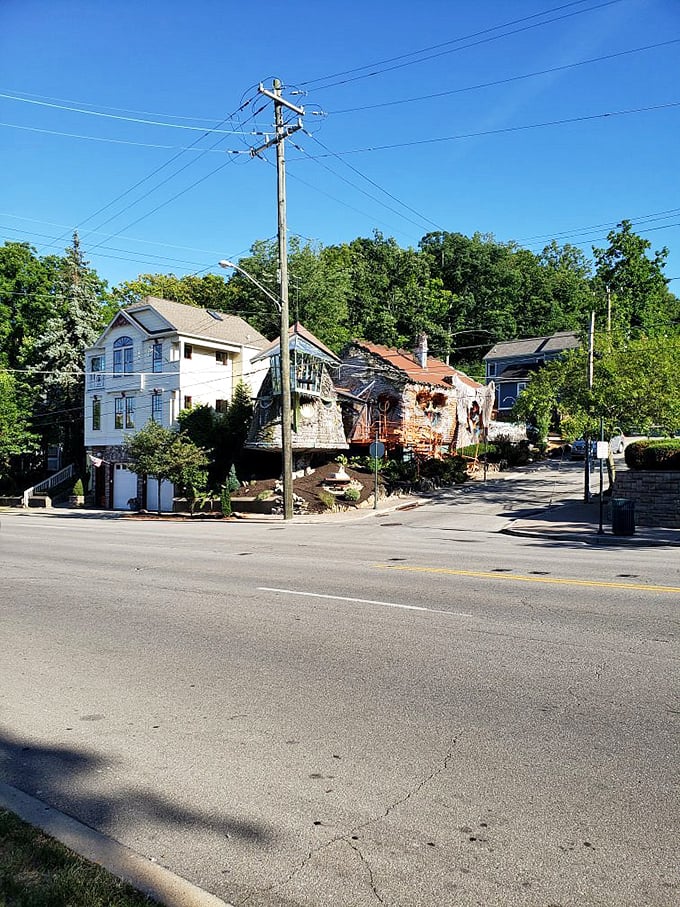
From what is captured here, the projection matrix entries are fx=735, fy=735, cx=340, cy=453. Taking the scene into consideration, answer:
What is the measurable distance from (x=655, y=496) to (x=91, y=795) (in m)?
23.8

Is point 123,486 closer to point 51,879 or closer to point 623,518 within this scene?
point 623,518

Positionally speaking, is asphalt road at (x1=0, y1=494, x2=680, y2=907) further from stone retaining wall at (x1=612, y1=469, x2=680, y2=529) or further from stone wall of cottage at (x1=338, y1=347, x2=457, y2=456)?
stone wall of cottage at (x1=338, y1=347, x2=457, y2=456)

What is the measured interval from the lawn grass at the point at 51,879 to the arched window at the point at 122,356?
42.6m

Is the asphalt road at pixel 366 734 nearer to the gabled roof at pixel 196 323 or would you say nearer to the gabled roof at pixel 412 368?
the gabled roof at pixel 196 323

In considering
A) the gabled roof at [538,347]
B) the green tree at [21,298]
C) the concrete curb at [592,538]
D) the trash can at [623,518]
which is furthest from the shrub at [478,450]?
the green tree at [21,298]

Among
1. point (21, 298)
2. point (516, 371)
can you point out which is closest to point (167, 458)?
point (21, 298)

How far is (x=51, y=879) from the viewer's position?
352 centimetres

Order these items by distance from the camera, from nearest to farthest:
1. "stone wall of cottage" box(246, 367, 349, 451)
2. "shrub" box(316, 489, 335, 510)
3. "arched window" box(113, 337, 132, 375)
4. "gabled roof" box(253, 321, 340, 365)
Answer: "shrub" box(316, 489, 335, 510), "stone wall of cottage" box(246, 367, 349, 451), "gabled roof" box(253, 321, 340, 365), "arched window" box(113, 337, 132, 375)

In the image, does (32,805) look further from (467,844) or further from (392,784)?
(467,844)

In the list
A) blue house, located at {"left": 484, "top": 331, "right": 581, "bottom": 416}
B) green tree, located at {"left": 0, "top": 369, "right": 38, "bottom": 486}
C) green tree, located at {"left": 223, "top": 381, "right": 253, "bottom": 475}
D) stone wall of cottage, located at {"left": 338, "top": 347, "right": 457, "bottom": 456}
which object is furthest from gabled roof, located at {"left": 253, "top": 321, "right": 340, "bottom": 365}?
blue house, located at {"left": 484, "top": 331, "right": 581, "bottom": 416}

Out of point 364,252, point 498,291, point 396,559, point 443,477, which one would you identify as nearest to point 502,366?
point 498,291

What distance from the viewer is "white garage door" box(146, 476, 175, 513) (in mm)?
41281

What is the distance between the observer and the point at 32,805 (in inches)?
173

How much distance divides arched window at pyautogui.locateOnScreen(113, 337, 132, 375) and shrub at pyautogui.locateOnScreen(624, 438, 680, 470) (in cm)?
2962
